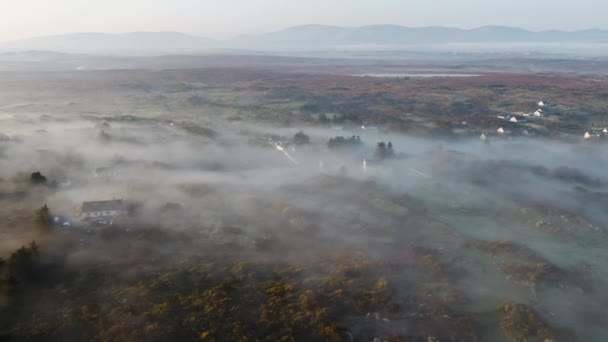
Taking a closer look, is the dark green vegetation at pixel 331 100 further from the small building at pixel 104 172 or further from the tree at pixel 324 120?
the small building at pixel 104 172

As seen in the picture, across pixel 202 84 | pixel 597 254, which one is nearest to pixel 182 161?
pixel 597 254

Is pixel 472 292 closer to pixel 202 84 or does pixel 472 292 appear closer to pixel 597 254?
pixel 597 254

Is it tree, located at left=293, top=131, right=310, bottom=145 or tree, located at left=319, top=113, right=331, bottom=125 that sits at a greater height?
tree, located at left=319, top=113, right=331, bottom=125

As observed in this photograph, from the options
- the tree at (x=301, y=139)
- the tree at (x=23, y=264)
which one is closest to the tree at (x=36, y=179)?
the tree at (x=23, y=264)

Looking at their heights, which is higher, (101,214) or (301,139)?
(301,139)

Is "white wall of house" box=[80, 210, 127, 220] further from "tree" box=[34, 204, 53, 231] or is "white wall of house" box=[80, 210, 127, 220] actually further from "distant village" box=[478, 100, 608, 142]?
"distant village" box=[478, 100, 608, 142]

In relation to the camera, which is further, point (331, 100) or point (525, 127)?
point (331, 100)

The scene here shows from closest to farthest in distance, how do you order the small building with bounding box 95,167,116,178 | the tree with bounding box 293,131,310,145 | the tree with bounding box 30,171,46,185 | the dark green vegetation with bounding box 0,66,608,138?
the tree with bounding box 30,171,46,185 → the small building with bounding box 95,167,116,178 → the tree with bounding box 293,131,310,145 → the dark green vegetation with bounding box 0,66,608,138

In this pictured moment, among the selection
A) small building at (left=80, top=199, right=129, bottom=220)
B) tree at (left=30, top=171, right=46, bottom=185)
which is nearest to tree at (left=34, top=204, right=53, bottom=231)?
small building at (left=80, top=199, right=129, bottom=220)

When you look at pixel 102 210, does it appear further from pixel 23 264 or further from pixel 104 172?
pixel 104 172

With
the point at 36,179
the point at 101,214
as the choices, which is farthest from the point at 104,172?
the point at 101,214
